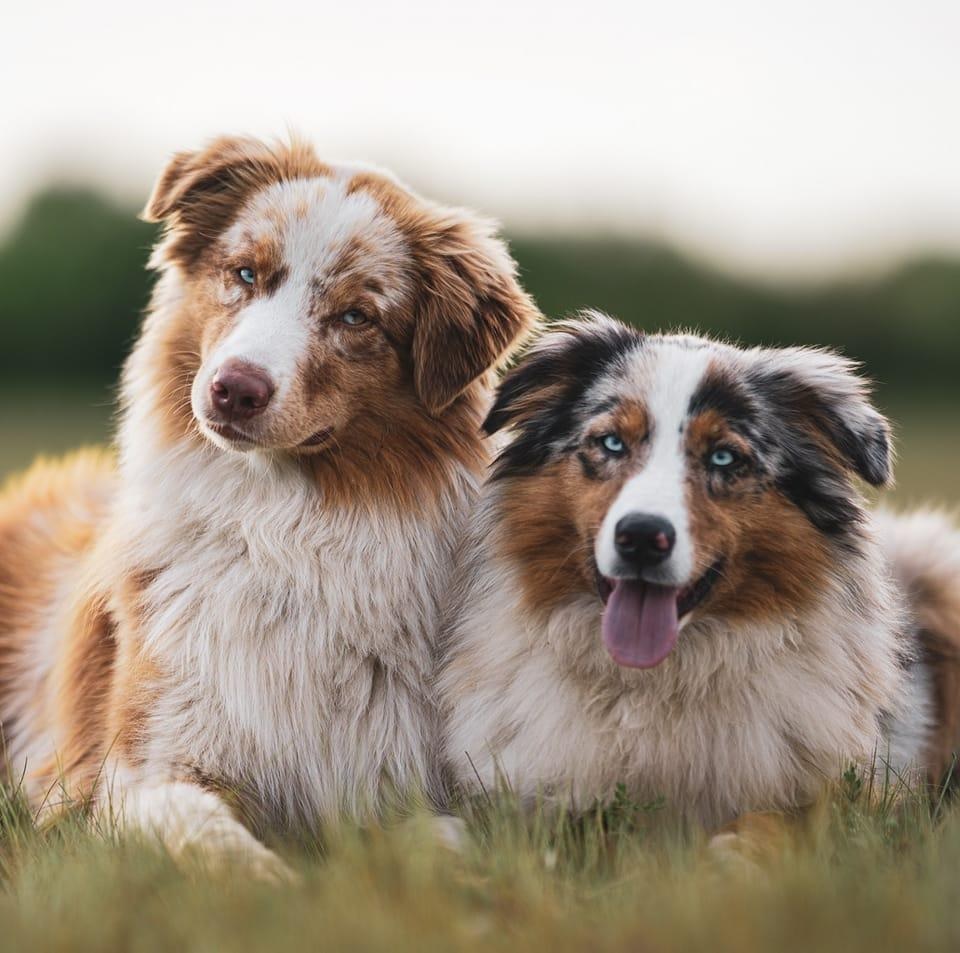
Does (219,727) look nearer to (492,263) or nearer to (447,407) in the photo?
(447,407)

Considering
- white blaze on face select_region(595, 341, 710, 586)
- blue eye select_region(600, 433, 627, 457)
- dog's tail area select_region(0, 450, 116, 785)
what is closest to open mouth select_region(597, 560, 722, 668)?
white blaze on face select_region(595, 341, 710, 586)

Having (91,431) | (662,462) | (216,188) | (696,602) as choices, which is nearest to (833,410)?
(662,462)

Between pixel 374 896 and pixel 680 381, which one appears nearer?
pixel 374 896

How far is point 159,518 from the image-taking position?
436 cm

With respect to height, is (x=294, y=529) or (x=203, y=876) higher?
(x=294, y=529)

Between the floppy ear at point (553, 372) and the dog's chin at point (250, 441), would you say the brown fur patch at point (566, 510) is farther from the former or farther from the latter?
the dog's chin at point (250, 441)

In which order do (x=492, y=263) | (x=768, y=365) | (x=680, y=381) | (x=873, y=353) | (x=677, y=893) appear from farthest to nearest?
(x=873, y=353) < (x=492, y=263) < (x=768, y=365) < (x=680, y=381) < (x=677, y=893)

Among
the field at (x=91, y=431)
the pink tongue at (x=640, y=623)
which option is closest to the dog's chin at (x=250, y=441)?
the pink tongue at (x=640, y=623)

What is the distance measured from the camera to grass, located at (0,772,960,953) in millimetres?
2648

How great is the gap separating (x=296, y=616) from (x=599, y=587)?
3.48 ft

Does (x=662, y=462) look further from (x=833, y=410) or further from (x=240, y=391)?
(x=240, y=391)

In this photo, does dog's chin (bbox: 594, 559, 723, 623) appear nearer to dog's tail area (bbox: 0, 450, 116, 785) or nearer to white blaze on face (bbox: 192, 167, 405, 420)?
white blaze on face (bbox: 192, 167, 405, 420)

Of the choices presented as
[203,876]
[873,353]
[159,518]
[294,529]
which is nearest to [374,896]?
[203,876]

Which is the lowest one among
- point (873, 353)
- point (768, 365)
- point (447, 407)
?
point (873, 353)
